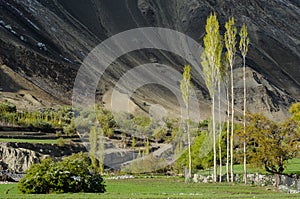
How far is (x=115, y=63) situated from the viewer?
449ft

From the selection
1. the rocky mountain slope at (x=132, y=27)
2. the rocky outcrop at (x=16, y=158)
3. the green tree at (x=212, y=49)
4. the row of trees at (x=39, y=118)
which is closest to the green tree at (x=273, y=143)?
the green tree at (x=212, y=49)

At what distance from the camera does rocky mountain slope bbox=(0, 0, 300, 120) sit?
121375 millimetres

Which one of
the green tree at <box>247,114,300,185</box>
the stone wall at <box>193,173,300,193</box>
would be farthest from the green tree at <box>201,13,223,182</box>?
the green tree at <box>247,114,300,185</box>

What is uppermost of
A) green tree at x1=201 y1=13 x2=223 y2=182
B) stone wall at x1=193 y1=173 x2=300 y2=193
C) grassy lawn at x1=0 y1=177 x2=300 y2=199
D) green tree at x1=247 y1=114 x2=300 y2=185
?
green tree at x1=201 y1=13 x2=223 y2=182

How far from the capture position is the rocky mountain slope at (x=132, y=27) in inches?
4779

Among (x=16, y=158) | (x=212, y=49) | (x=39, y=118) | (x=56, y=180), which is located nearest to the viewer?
(x=56, y=180)

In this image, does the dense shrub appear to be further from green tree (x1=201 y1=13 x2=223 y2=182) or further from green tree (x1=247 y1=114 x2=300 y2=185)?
green tree (x1=201 y1=13 x2=223 y2=182)

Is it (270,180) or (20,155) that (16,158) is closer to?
(20,155)

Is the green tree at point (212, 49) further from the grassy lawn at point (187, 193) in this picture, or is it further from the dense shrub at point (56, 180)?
the dense shrub at point (56, 180)

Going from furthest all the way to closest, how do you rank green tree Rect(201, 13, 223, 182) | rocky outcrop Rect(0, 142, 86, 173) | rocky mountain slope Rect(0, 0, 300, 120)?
rocky mountain slope Rect(0, 0, 300, 120), rocky outcrop Rect(0, 142, 86, 173), green tree Rect(201, 13, 223, 182)

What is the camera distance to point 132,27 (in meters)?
166

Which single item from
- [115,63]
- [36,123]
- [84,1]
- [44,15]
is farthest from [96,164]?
[84,1]

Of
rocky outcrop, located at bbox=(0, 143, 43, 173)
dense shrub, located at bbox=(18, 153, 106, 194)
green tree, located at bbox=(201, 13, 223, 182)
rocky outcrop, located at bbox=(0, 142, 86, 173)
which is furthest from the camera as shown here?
rocky outcrop, located at bbox=(0, 142, 86, 173)

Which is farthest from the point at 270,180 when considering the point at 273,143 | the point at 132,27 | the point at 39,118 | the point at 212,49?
the point at 132,27
